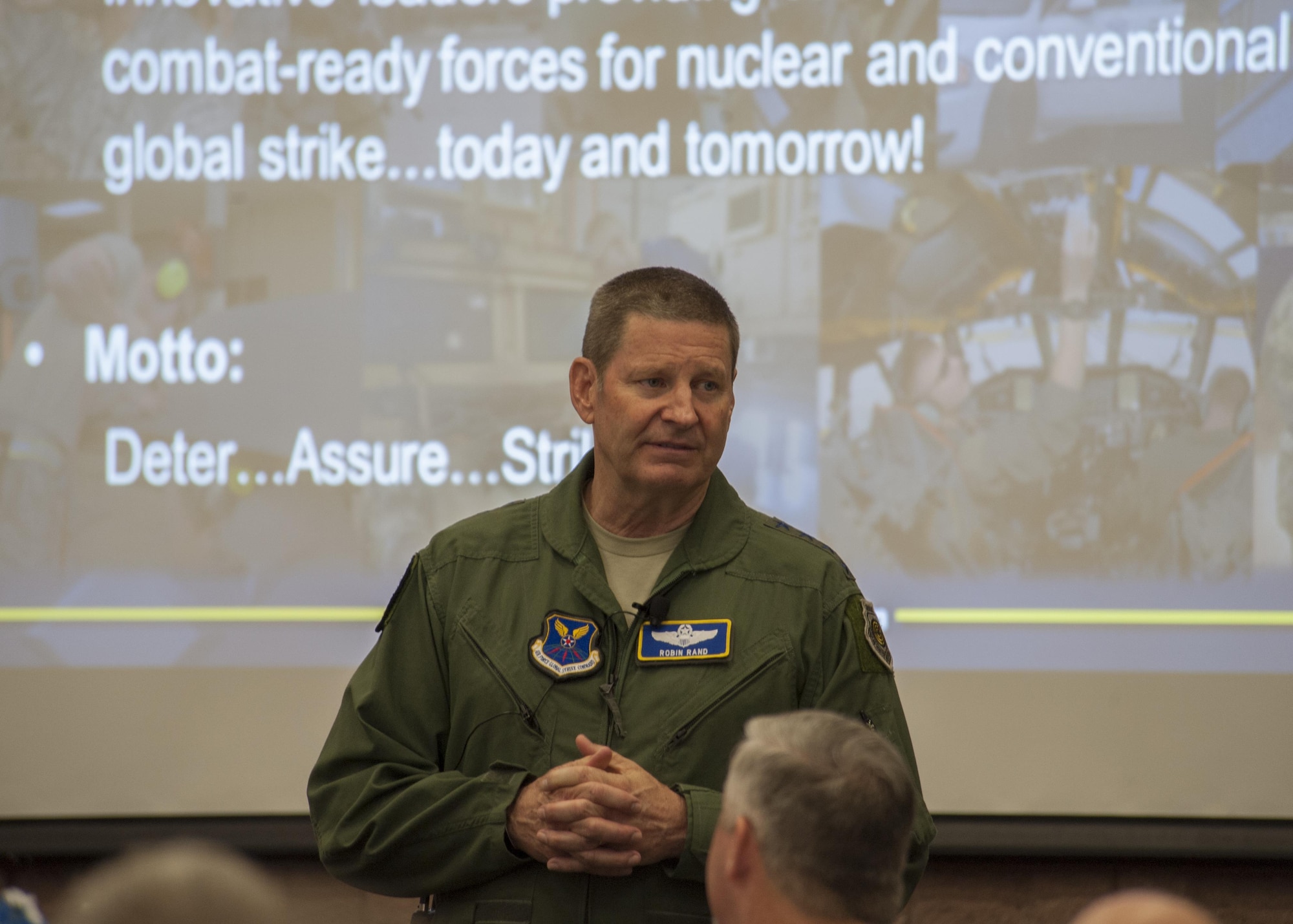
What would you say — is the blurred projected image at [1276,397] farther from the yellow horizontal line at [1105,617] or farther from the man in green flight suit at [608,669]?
the man in green flight suit at [608,669]

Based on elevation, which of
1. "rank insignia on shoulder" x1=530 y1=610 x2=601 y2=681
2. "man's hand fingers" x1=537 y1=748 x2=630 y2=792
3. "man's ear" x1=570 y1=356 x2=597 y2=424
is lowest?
"man's hand fingers" x1=537 y1=748 x2=630 y2=792

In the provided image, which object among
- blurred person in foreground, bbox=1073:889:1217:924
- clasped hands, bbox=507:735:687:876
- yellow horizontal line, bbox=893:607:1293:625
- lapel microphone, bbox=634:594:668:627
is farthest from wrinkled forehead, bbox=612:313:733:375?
yellow horizontal line, bbox=893:607:1293:625

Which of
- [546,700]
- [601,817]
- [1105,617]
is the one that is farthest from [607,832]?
[1105,617]

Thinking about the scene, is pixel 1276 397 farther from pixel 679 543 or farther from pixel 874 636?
pixel 679 543

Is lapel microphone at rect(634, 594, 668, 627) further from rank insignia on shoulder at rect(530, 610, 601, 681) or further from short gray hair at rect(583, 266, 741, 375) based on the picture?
short gray hair at rect(583, 266, 741, 375)

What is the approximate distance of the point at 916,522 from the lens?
330 cm

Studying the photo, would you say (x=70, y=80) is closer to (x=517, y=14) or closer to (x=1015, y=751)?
(x=517, y=14)

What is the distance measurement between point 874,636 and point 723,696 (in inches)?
10.2

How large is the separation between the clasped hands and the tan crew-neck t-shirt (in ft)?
0.98

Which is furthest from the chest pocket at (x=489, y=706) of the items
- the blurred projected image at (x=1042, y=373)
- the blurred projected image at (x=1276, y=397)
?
the blurred projected image at (x=1276, y=397)

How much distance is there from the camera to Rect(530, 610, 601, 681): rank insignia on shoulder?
1.83 meters

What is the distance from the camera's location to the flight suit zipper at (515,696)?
182cm

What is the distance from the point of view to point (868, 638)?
1.84 m

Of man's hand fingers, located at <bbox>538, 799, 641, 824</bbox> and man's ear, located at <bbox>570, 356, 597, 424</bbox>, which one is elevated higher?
man's ear, located at <bbox>570, 356, 597, 424</bbox>
